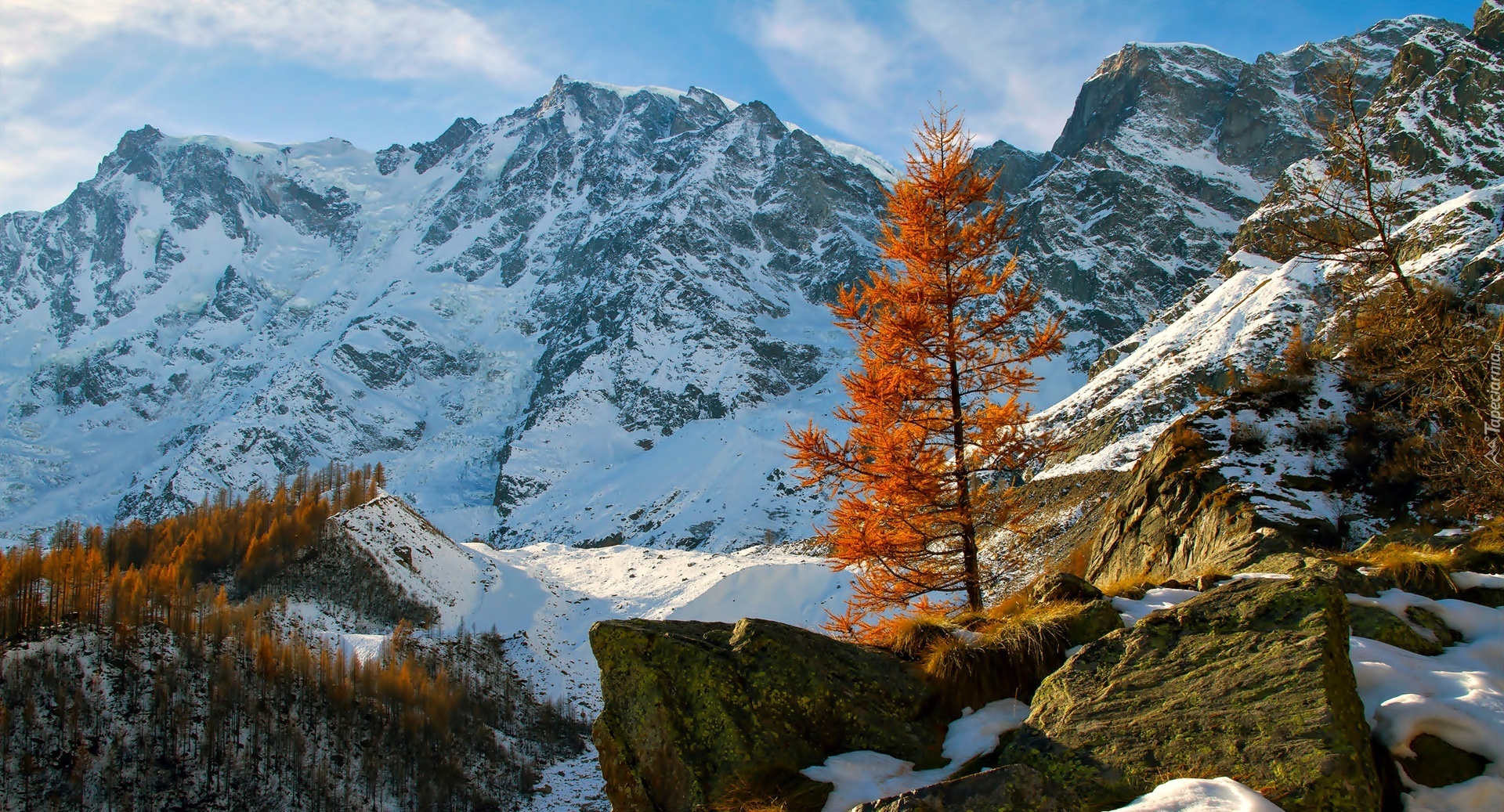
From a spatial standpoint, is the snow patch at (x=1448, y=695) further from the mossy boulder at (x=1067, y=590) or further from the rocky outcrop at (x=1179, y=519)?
the rocky outcrop at (x=1179, y=519)

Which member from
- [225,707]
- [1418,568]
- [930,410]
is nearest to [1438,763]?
[1418,568]

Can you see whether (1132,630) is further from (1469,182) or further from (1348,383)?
(1469,182)

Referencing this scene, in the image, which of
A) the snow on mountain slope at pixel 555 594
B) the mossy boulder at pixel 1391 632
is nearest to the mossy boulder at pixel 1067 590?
the mossy boulder at pixel 1391 632

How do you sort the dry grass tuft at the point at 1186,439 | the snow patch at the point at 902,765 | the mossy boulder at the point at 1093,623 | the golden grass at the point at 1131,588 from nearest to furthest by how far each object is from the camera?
the snow patch at the point at 902,765, the mossy boulder at the point at 1093,623, the golden grass at the point at 1131,588, the dry grass tuft at the point at 1186,439

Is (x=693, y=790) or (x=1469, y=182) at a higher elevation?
(x=1469, y=182)

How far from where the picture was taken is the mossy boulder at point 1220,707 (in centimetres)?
513

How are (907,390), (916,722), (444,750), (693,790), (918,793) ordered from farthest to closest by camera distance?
1. (444,750)
2. (907,390)
3. (916,722)
4. (693,790)
5. (918,793)

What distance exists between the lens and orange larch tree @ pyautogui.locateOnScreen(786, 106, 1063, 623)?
42.8 feet

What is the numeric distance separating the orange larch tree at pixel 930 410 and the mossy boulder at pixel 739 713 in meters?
4.87

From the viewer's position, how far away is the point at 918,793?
16.8ft

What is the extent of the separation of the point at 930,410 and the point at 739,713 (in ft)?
24.9

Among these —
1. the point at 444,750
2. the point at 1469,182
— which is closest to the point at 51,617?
the point at 444,750

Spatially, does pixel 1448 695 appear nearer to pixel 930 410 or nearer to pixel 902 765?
pixel 902 765

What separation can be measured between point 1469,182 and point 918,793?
469ft
